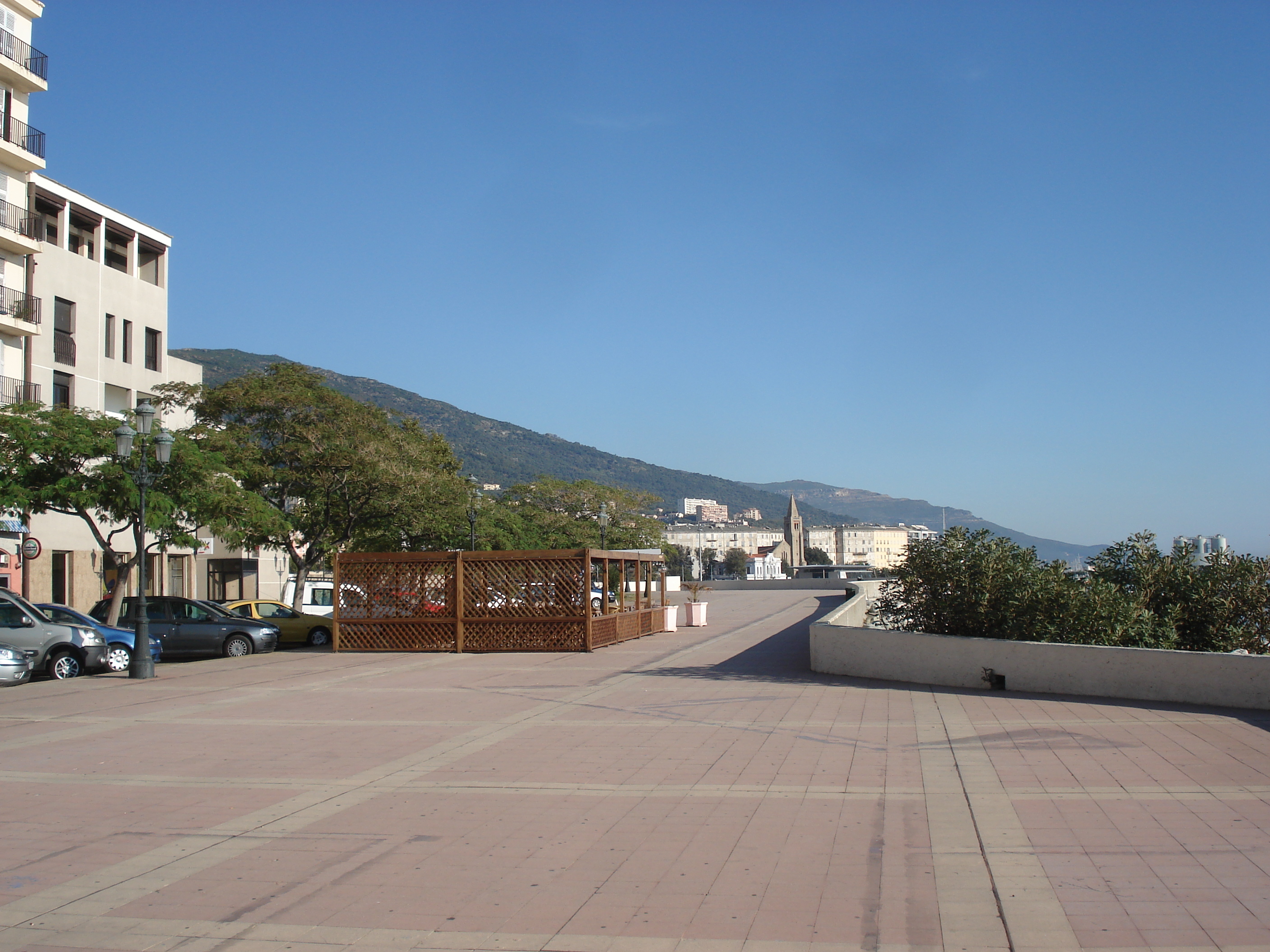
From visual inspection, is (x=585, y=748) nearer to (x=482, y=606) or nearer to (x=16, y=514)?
(x=482, y=606)

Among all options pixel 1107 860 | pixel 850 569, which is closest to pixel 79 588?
pixel 1107 860

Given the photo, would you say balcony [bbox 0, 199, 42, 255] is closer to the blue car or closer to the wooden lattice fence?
the blue car

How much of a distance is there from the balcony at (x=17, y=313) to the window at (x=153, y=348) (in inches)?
262

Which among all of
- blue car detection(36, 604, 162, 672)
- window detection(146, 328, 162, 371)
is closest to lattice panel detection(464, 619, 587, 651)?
blue car detection(36, 604, 162, 672)

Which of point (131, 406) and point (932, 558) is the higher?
point (131, 406)

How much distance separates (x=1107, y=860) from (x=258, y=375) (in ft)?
108

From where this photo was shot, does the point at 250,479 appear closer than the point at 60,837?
No

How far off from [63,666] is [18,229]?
2135 cm

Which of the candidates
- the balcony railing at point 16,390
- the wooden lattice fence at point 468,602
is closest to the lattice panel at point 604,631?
the wooden lattice fence at point 468,602

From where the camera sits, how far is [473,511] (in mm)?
36031

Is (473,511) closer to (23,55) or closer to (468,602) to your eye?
(468,602)

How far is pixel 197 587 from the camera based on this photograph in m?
47.9

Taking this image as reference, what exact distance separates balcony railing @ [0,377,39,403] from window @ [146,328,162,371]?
697 cm

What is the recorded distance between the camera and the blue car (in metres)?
20.3
